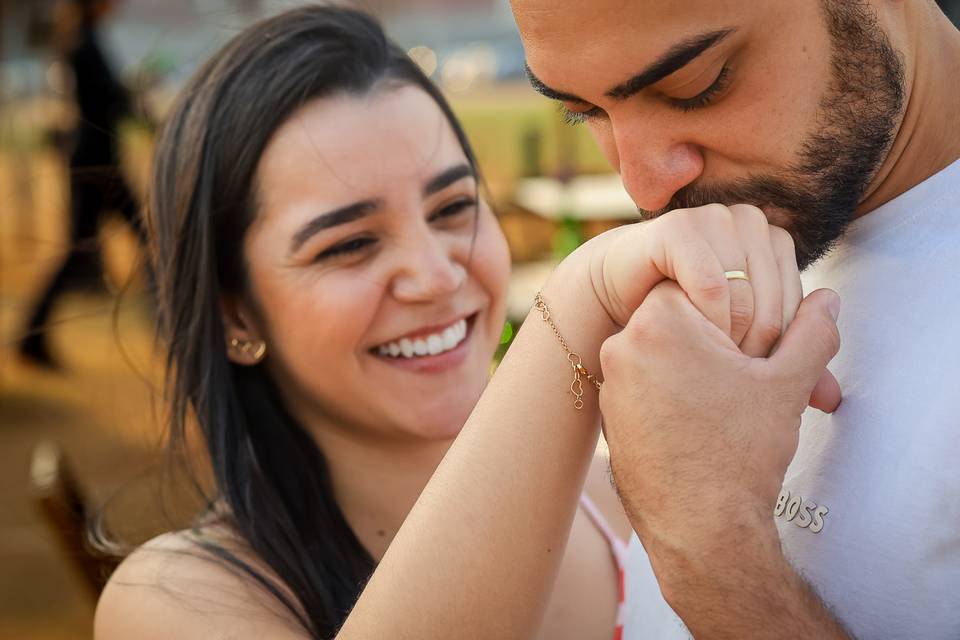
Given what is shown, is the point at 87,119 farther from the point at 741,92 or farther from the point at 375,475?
the point at 741,92

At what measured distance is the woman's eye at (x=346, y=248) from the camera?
2088 mm

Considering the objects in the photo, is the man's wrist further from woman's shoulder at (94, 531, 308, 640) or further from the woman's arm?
woman's shoulder at (94, 531, 308, 640)

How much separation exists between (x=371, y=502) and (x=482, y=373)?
1.25 ft

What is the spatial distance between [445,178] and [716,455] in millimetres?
1147

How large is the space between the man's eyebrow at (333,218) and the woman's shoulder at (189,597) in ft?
2.05

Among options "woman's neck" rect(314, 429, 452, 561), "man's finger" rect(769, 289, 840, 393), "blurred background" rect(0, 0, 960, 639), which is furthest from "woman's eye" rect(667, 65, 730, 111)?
"blurred background" rect(0, 0, 960, 639)

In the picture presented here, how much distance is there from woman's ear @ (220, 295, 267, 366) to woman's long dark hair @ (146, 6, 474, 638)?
3 centimetres

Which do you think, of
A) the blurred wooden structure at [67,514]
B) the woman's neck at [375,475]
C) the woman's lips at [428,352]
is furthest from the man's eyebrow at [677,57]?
the blurred wooden structure at [67,514]

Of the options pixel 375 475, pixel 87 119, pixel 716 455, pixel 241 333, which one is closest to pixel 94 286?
pixel 87 119

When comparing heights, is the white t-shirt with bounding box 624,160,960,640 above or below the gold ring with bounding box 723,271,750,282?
below

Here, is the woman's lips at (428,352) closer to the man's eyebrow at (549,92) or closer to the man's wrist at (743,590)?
the man's eyebrow at (549,92)

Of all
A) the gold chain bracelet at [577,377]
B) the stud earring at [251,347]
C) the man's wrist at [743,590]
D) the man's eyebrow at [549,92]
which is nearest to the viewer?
the man's wrist at [743,590]

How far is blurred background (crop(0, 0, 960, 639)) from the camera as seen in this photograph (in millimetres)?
2486

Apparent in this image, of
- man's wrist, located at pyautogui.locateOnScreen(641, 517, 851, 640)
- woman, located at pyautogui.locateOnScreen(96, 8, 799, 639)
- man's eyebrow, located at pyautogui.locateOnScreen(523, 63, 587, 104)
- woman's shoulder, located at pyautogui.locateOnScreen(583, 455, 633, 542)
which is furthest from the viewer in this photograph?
woman's shoulder, located at pyautogui.locateOnScreen(583, 455, 633, 542)
